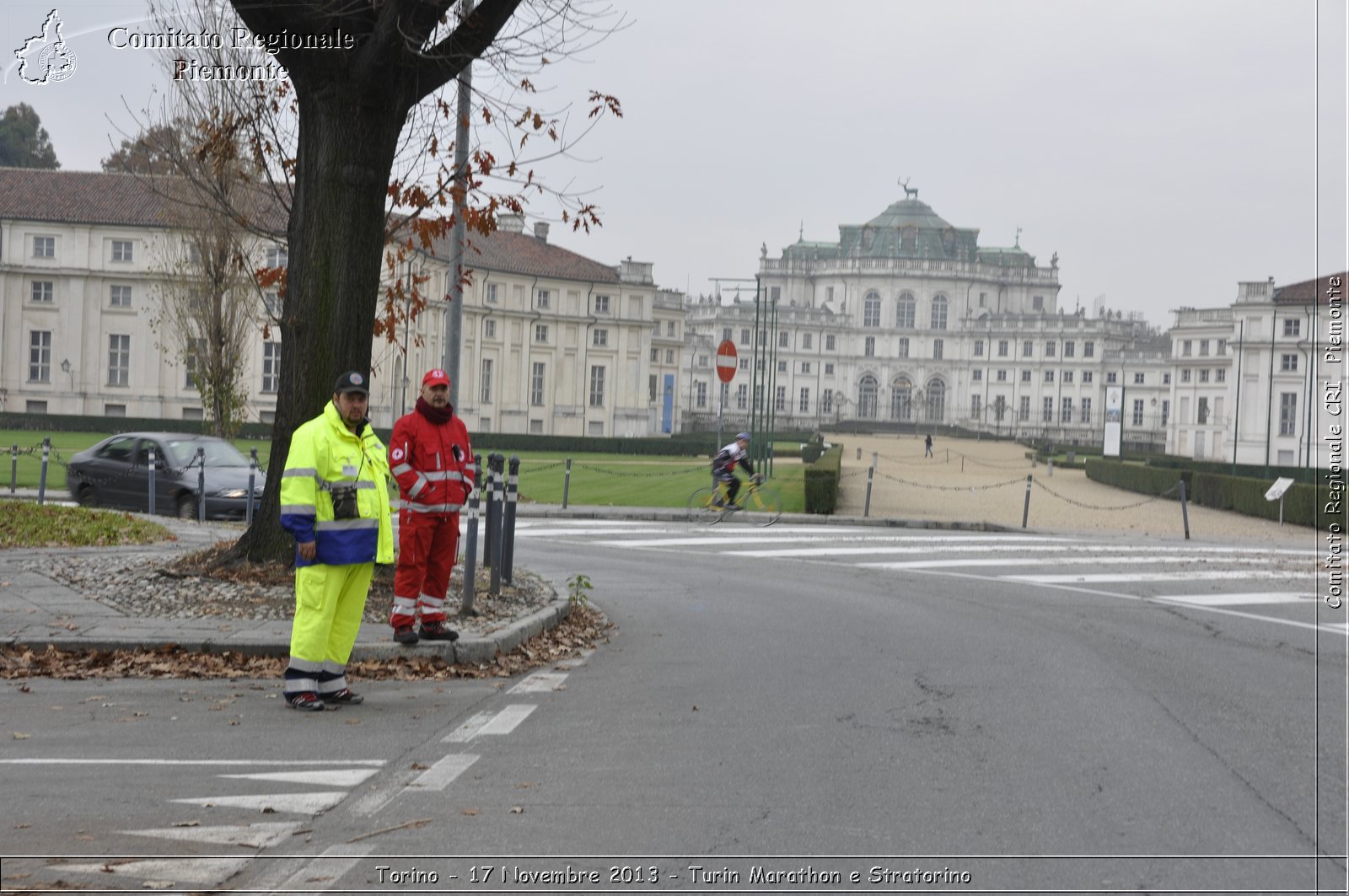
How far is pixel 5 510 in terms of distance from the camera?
1568 centimetres

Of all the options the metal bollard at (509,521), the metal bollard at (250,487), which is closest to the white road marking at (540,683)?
the metal bollard at (509,521)

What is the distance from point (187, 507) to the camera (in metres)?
21.4

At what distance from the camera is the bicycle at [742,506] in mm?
24672

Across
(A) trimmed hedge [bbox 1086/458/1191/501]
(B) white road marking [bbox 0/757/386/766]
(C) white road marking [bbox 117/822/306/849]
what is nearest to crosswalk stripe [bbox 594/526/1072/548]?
(A) trimmed hedge [bbox 1086/458/1191/501]

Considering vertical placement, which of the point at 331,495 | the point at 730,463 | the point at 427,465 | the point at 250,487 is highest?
the point at 427,465

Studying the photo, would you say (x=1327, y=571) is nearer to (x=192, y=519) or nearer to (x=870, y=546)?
(x=870, y=546)

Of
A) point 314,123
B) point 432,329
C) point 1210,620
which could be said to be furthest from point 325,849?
point 432,329

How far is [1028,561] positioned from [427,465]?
10670mm

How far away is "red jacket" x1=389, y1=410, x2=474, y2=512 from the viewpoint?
28.8 ft

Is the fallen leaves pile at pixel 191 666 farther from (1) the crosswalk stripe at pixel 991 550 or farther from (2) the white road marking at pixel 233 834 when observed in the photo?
(1) the crosswalk stripe at pixel 991 550

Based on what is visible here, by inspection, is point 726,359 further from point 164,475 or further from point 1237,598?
point 1237,598

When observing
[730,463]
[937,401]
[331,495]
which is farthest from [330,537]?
[937,401]

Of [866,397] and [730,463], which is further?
[866,397]

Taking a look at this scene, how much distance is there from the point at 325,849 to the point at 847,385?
126m
